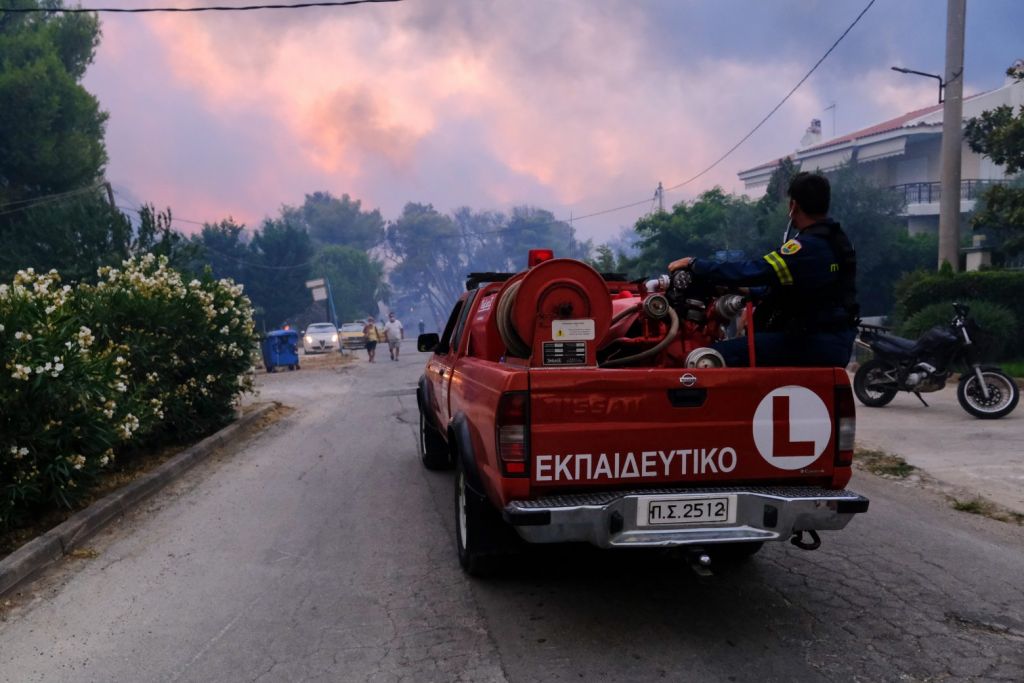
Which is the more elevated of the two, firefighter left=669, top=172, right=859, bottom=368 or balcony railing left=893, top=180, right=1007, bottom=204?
balcony railing left=893, top=180, right=1007, bottom=204

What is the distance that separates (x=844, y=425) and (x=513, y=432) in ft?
5.35

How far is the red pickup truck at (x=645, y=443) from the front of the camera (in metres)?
3.69

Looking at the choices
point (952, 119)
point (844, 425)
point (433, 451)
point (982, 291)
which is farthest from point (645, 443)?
point (952, 119)

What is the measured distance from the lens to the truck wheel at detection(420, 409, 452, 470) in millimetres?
7835

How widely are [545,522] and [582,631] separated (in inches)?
29.8

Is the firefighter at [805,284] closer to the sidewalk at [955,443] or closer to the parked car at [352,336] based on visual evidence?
the sidewalk at [955,443]

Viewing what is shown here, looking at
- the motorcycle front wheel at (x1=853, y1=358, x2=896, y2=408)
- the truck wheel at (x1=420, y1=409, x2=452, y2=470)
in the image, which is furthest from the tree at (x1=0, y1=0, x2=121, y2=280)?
the motorcycle front wheel at (x1=853, y1=358, x2=896, y2=408)

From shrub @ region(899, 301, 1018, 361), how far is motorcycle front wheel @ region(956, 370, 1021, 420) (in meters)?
4.67

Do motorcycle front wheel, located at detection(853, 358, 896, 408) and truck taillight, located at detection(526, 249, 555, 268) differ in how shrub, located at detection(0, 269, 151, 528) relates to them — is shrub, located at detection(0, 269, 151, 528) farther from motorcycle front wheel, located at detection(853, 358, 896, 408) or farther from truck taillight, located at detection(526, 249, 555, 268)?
motorcycle front wheel, located at detection(853, 358, 896, 408)

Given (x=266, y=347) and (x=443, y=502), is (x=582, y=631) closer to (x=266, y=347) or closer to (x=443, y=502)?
(x=443, y=502)

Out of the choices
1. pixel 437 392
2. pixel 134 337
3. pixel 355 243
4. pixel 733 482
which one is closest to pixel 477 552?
pixel 733 482

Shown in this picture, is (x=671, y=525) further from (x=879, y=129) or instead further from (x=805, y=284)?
(x=879, y=129)

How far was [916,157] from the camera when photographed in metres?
38.7

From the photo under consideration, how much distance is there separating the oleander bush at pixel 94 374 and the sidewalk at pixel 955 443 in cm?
697
